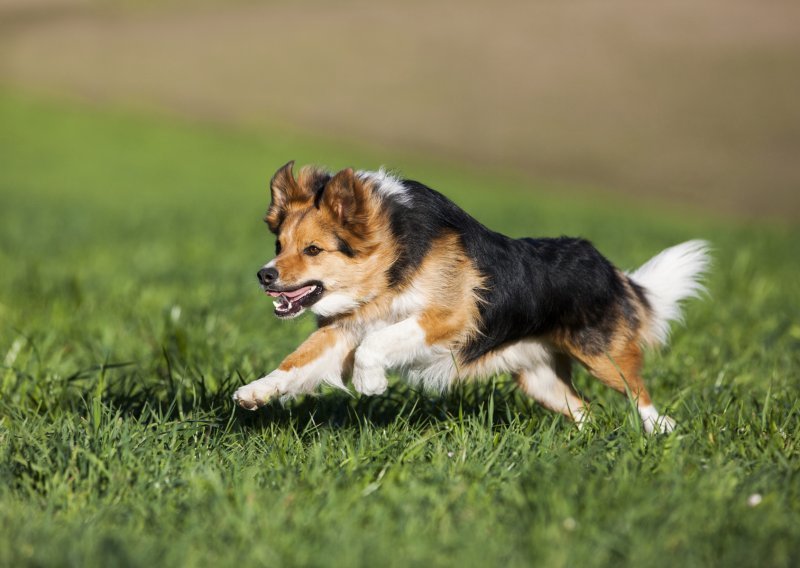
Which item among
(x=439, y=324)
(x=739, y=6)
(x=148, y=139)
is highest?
(x=739, y=6)

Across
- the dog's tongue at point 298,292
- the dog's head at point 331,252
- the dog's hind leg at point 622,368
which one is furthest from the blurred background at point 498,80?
the dog's tongue at point 298,292

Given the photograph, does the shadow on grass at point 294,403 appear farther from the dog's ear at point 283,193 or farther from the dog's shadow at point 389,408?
the dog's ear at point 283,193

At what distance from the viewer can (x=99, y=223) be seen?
589 inches

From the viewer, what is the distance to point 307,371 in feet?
14.3

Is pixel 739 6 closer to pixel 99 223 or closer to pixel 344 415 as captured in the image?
pixel 99 223

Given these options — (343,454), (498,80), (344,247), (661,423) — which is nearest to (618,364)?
(661,423)

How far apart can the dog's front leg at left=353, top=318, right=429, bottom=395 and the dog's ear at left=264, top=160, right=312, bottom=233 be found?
0.75m

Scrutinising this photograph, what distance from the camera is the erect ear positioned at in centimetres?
425

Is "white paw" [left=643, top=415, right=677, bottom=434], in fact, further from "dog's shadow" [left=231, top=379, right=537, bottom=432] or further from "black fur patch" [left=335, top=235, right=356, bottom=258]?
"black fur patch" [left=335, top=235, right=356, bottom=258]

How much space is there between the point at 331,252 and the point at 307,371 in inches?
21.8

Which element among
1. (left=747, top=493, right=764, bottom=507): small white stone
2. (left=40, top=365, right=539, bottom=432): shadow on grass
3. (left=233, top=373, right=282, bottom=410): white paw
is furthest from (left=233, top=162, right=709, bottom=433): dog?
(left=747, top=493, right=764, bottom=507): small white stone

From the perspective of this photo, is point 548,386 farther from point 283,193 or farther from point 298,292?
point 283,193

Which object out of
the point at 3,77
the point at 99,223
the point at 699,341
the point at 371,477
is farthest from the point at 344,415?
the point at 3,77

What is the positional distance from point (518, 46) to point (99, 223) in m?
23.0
